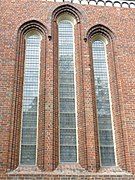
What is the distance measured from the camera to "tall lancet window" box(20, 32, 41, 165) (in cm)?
1073

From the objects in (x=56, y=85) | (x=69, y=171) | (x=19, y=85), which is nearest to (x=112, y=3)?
(x=56, y=85)

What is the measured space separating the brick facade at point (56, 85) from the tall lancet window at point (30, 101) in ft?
0.79

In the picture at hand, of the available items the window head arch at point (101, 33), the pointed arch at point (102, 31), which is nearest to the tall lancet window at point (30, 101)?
the window head arch at point (101, 33)

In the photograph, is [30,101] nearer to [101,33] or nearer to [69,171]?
[69,171]

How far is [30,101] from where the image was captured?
11.7 meters

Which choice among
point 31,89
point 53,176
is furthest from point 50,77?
point 53,176

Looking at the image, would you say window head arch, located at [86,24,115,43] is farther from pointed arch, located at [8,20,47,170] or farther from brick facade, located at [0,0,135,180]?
pointed arch, located at [8,20,47,170]

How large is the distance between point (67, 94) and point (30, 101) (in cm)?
147

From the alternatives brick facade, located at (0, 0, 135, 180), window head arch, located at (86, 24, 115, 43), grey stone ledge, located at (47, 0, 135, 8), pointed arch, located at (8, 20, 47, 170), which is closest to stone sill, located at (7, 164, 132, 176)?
brick facade, located at (0, 0, 135, 180)

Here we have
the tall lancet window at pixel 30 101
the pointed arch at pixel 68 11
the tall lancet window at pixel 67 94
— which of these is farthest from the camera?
the pointed arch at pixel 68 11

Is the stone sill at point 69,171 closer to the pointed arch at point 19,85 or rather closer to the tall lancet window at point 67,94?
the pointed arch at point 19,85

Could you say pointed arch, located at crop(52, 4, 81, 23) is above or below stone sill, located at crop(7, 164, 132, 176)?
above

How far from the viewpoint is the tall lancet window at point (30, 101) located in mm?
10727

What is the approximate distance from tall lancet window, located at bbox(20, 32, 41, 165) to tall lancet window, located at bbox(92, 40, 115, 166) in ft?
7.92
